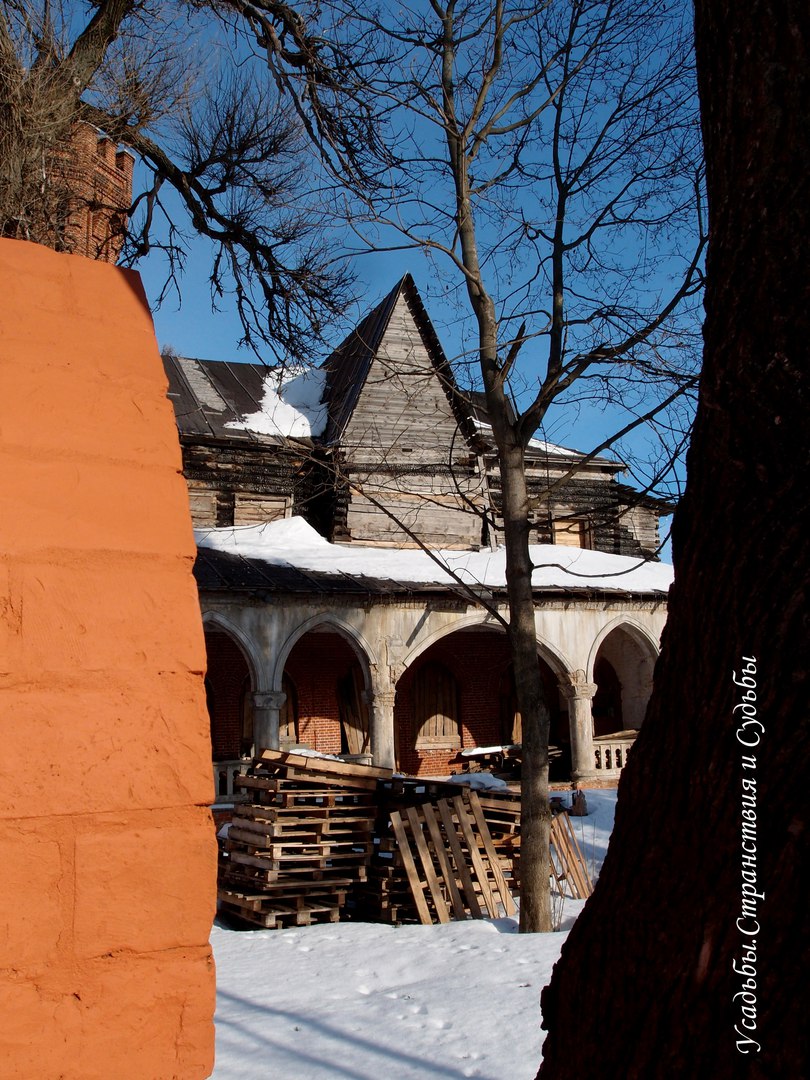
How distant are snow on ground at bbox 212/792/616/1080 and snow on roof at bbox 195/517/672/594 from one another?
9936 millimetres

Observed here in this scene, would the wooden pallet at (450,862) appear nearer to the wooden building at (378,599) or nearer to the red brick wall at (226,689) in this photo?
the wooden building at (378,599)

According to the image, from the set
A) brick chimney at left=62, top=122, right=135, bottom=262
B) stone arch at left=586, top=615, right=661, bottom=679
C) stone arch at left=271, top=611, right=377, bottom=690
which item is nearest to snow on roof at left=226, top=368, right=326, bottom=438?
stone arch at left=271, top=611, right=377, bottom=690

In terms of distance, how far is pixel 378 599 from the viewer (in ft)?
58.1

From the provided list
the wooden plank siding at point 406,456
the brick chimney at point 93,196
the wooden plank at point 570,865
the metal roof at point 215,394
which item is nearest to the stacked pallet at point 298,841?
the wooden plank at point 570,865

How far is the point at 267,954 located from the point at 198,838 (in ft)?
22.8

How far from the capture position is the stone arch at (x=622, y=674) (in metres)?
20.0

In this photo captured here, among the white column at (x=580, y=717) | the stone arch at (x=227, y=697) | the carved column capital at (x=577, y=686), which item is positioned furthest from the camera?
the stone arch at (x=227, y=697)

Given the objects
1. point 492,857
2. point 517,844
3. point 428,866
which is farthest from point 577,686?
point 428,866

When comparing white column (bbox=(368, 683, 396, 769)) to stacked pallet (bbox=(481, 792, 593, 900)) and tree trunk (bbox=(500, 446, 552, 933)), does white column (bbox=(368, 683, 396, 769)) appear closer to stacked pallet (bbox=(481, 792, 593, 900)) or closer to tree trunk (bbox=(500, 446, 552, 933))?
stacked pallet (bbox=(481, 792, 593, 900))

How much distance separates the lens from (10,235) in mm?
3680

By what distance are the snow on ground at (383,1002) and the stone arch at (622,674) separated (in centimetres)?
1123

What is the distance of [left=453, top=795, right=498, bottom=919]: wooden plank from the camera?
978cm

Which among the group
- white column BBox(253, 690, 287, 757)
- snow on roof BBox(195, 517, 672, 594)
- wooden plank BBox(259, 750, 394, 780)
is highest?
snow on roof BBox(195, 517, 672, 594)

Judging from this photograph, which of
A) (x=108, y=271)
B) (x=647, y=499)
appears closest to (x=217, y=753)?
(x=647, y=499)
